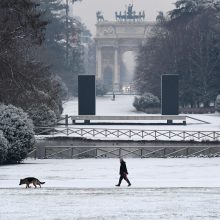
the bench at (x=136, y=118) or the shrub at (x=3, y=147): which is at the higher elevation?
the shrub at (x=3, y=147)

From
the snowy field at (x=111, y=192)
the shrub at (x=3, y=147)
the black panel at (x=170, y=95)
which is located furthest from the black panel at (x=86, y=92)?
the shrub at (x=3, y=147)

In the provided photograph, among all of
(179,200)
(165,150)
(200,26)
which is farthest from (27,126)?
(200,26)

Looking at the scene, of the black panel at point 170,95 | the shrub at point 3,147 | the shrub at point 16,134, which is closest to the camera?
the shrub at point 3,147

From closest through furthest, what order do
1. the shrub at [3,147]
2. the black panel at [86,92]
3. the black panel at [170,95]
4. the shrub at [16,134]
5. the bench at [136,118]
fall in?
the shrub at [3,147] < the shrub at [16,134] < the bench at [136,118] < the black panel at [86,92] < the black panel at [170,95]

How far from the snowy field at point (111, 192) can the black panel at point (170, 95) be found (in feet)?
103

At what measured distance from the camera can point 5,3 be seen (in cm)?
5203

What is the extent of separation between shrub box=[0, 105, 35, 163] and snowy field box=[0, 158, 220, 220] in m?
0.68

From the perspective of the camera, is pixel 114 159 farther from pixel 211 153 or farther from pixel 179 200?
pixel 179 200

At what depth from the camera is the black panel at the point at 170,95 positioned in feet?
252

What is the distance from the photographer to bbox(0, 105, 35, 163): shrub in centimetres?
4497

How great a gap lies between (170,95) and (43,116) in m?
17.0

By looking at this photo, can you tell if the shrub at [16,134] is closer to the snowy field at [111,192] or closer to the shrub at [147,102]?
the snowy field at [111,192]

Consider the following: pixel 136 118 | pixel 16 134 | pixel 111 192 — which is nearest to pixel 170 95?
pixel 136 118

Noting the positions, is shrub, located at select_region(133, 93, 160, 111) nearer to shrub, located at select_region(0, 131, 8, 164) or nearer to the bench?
the bench
